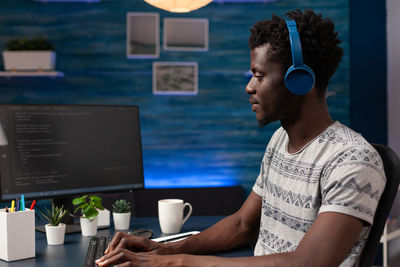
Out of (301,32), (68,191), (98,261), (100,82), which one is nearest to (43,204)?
(100,82)

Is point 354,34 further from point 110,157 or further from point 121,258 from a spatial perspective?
point 121,258

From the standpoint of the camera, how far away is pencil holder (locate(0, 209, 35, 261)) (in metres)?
1.21

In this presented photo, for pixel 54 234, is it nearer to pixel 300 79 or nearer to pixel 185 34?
pixel 300 79

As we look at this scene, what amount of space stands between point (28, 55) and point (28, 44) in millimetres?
78

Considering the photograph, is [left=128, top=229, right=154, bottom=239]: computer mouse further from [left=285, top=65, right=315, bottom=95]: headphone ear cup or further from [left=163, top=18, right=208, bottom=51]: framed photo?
[left=163, top=18, right=208, bottom=51]: framed photo

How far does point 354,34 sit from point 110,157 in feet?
8.00

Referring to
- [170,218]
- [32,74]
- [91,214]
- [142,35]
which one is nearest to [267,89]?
[170,218]

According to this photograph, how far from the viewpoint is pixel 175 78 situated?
A: 3.29 m

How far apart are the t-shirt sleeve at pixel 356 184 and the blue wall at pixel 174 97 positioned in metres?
2.33

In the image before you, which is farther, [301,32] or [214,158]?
[214,158]

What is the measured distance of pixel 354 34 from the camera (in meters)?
3.37

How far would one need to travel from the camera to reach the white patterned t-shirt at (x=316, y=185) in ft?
3.12

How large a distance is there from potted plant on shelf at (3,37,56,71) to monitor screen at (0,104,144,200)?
1.58 metres

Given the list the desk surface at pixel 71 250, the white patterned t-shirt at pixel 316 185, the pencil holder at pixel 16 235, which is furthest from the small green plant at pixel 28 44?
the white patterned t-shirt at pixel 316 185
